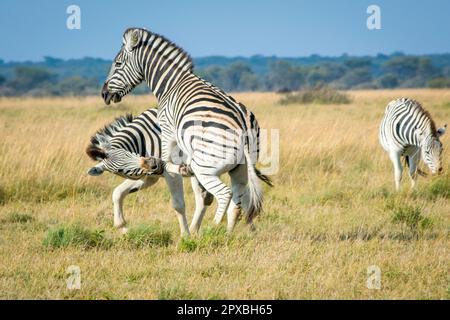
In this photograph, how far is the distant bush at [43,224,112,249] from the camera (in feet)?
21.1

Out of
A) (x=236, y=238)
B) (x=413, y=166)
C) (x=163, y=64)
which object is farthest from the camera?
(x=413, y=166)

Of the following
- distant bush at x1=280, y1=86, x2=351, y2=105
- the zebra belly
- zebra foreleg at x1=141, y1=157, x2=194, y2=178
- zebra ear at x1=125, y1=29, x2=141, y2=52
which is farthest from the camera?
distant bush at x1=280, y1=86, x2=351, y2=105

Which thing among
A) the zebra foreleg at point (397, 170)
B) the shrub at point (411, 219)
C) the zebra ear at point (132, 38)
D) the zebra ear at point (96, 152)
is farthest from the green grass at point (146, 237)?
the zebra foreleg at point (397, 170)

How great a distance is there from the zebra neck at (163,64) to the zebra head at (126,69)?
12 cm

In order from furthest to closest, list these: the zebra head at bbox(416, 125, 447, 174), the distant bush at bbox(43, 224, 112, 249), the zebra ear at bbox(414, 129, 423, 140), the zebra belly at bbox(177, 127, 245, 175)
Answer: the zebra ear at bbox(414, 129, 423, 140) < the zebra head at bbox(416, 125, 447, 174) < the distant bush at bbox(43, 224, 112, 249) < the zebra belly at bbox(177, 127, 245, 175)

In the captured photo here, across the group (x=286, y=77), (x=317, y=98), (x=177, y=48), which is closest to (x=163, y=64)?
(x=177, y=48)

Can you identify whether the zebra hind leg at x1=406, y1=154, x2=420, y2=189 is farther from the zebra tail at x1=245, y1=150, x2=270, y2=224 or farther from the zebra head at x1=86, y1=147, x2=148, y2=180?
the zebra head at x1=86, y1=147, x2=148, y2=180

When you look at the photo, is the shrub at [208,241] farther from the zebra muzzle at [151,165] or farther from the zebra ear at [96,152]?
the zebra ear at [96,152]

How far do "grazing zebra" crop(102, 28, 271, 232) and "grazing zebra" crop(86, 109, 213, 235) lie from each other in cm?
30

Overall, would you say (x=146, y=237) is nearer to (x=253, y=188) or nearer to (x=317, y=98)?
(x=253, y=188)

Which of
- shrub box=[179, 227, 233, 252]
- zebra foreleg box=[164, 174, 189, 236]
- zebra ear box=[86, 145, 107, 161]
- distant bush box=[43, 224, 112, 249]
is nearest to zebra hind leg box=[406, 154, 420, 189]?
zebra foreleg box=[164, 174, 189, 236]

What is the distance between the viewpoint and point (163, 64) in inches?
278

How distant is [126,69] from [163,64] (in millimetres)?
489

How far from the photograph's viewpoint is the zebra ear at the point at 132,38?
7.16 metres
